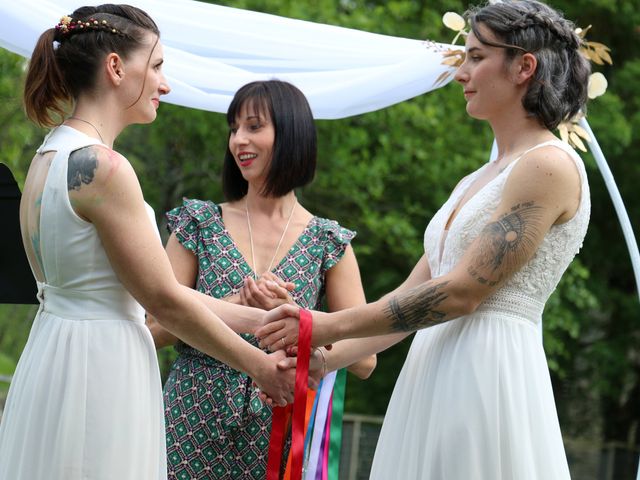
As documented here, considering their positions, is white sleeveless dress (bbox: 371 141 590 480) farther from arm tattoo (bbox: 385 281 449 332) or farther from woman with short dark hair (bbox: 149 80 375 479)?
woman with short dark hair (bbox: 149 80 375 479)

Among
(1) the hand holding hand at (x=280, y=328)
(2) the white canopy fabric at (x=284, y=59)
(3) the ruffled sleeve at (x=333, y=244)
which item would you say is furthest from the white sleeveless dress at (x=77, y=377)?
(2) the white canopy fabric at (x=284, y=59)

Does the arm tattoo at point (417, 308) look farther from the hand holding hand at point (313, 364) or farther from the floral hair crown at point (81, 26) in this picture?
the floral hair crown at point (81, 26)

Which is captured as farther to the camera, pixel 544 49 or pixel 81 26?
pixel 544 49

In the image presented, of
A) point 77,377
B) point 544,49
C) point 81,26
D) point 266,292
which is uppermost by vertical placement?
point 544,49

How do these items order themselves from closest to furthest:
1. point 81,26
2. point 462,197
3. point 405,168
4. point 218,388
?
point 81,26 < point 462,197 < point 218,388 < point 405,168

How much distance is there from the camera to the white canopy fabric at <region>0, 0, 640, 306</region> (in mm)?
4762

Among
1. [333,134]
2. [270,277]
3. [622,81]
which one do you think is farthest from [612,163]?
[270,277]

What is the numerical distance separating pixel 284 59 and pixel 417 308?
1967mm

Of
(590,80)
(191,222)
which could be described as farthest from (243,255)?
(590,80)

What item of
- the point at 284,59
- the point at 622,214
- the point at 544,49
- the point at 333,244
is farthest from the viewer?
the point at 284,59

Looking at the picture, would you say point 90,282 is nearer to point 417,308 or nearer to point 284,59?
point 417,308

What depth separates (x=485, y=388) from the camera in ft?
10.4

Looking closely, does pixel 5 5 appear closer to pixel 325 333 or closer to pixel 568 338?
pixel 325 333

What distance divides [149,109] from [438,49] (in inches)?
82.9
